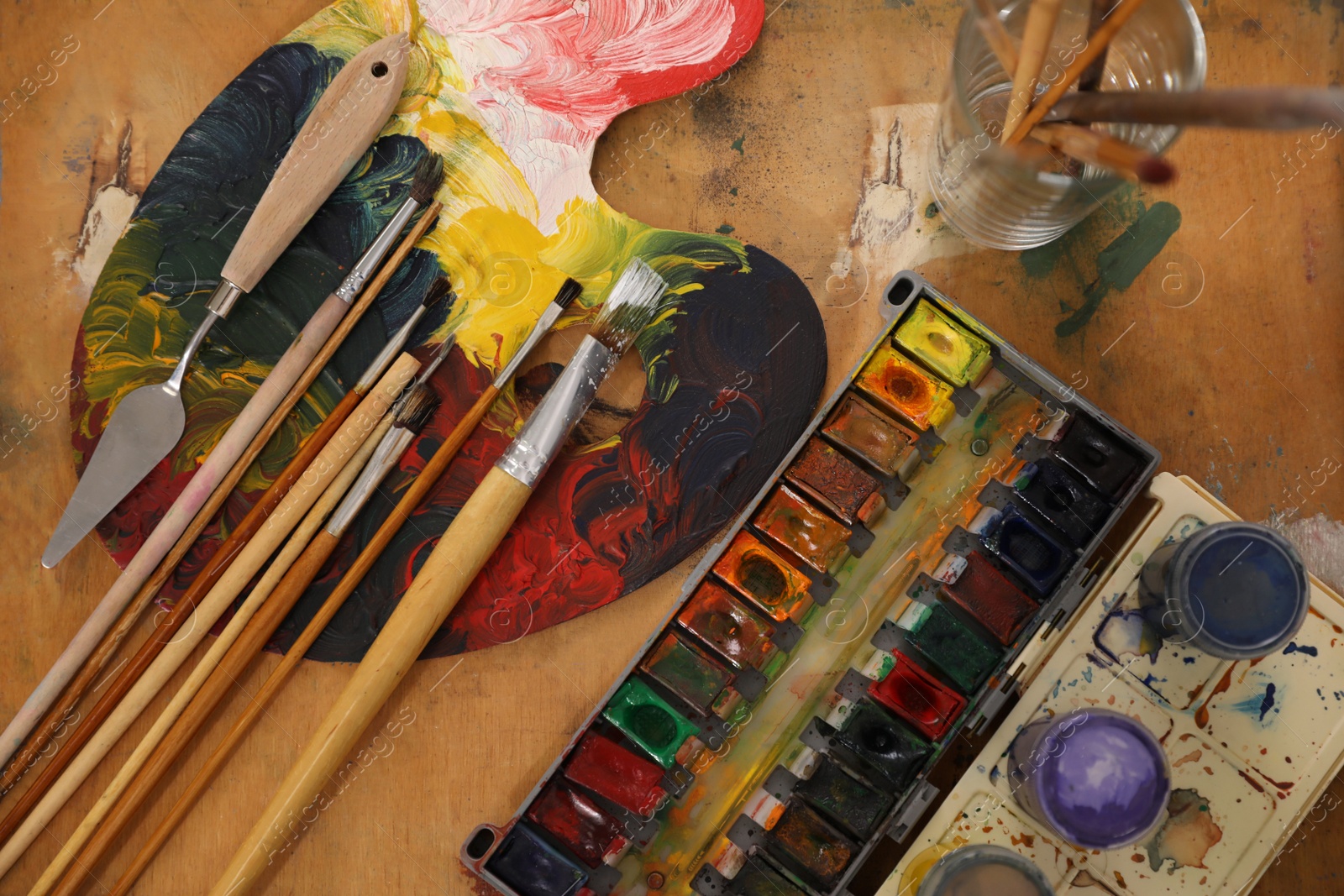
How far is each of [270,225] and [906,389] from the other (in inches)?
34.8

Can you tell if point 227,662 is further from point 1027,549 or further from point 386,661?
point 1027,549

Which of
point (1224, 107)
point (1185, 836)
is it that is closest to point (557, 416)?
point (1224, 107)

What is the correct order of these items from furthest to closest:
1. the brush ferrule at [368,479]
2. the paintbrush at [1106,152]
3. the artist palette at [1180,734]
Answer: the brush ferrule at [368,479]
the artist palette at [1180,734]
the paintbrush at [1106,152]

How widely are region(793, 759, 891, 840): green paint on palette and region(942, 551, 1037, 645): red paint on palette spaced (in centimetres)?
25

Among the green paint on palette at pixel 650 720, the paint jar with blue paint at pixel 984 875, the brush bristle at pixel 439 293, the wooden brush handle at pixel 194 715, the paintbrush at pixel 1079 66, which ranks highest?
the paintbrush at pixel 1079 66

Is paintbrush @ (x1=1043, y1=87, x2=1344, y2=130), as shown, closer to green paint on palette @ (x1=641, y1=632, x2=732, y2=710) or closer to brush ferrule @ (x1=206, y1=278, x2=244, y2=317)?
green paint on palette @ (x1=641, y1=632, x2=732, y2=710)

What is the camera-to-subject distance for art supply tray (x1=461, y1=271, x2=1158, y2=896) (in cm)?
111

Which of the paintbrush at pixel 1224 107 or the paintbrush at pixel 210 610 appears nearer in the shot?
the paintbrush at pixel 1224 107

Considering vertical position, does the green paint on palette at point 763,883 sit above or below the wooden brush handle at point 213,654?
above

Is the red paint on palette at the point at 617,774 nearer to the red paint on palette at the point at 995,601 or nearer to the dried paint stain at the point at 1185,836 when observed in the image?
the red paint on palette at the point at 995,601

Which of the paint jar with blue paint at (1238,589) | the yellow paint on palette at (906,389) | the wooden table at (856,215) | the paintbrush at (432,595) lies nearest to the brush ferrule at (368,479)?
the paintbrush at (432,595)

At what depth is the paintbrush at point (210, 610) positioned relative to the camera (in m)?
1.16

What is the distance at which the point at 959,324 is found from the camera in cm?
116

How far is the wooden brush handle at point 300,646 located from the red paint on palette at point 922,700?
65 centimetres
